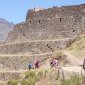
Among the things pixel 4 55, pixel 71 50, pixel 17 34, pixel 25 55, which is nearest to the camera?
pixel 71 50

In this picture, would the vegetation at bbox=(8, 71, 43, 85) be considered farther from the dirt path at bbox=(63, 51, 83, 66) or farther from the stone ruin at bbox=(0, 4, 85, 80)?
the stone ruin at bbox=(0, 4, 85, 80)

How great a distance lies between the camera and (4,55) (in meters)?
52.9

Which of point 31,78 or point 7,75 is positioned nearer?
point 31,78

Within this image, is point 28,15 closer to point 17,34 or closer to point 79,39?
point 17,34

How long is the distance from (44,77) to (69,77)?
2041mm

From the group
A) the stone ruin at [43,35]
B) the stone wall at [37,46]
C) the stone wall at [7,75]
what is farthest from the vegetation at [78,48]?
the stone wall at [7,75]

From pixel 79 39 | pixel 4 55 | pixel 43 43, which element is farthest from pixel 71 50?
pixel 4 55

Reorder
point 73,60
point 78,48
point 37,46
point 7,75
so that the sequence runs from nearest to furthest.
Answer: point 73,60
point 78,48
point 7,75
point 37,46

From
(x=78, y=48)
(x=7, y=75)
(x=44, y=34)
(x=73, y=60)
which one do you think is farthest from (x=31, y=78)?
(x=44, y=34)

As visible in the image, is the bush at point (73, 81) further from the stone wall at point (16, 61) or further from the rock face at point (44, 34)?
the stone wall at point (16, 61)

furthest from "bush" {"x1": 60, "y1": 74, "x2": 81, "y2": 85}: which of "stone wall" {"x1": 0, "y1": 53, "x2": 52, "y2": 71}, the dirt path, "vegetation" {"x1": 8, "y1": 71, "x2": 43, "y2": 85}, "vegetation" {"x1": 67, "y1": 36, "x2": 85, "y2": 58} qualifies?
"stone wall" {"x1": 0, "y1": 53, "x2": 52, "y2": 71}

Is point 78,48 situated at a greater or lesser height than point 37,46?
lesser

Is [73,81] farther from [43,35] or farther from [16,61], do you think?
[43,35]

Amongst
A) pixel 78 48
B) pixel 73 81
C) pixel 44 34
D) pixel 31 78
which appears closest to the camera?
pixel 73 81
